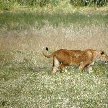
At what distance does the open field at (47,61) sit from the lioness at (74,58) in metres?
0.34

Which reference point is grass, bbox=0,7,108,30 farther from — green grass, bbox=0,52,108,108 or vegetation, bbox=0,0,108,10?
green grass, bbox=0,52,108,108

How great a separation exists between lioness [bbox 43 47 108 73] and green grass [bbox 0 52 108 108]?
1.04 ft

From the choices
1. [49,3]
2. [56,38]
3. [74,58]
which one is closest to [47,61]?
[74,58]

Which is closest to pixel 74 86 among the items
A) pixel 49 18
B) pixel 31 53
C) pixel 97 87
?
pixel 97 87

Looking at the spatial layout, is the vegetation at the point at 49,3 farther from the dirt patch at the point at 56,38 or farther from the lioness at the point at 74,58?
the lioness at the point at 74,58

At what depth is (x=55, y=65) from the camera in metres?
16.1

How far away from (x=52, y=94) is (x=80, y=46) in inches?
301

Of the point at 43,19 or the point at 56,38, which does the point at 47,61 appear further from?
the point at 43,19

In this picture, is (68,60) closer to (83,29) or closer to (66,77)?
(66,77)

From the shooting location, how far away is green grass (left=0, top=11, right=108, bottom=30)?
74.6 feet

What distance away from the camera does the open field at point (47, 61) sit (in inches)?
504

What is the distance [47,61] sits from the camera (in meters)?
18.7

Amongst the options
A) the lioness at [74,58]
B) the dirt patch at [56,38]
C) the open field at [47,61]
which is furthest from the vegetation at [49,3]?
the lioness at [74,58]

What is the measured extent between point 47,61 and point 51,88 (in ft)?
16.1
